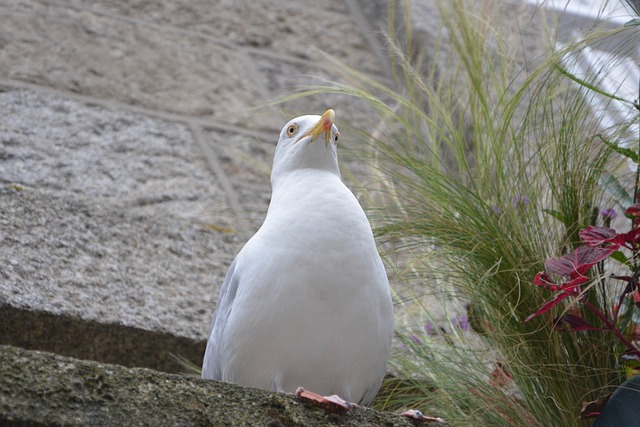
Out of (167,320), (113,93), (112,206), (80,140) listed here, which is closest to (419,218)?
(167,320)

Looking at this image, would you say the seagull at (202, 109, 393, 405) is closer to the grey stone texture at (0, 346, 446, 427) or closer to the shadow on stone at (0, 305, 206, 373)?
the grey stone texture at (0, 346, 446, 427)

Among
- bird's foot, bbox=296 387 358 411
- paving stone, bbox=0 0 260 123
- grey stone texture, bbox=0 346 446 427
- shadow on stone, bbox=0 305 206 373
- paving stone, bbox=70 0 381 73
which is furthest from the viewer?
paving stone, bbox=70 0 381 73

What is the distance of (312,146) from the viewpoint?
135 centimetres

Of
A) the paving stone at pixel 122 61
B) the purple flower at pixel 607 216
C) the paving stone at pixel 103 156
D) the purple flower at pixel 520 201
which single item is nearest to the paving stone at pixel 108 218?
the paving stone at pixel 103 156

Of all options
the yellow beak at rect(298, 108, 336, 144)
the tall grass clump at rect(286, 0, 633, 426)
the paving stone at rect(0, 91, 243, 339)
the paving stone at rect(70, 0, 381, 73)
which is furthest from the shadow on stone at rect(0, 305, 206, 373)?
the paving stone at rect(70, 0, 381, 73)

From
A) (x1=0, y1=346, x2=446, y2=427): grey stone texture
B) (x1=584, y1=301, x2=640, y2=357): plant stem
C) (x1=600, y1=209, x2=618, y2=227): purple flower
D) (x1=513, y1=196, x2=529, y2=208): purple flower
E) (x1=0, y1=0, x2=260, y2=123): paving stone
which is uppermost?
(x1=0, y1=0, x2=260, y2=123): paving stone

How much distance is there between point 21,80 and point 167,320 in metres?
0.89

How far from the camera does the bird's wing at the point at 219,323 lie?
4.08 ft

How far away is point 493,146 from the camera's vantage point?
4.83ft

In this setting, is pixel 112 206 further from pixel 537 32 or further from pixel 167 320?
pixel 537 32

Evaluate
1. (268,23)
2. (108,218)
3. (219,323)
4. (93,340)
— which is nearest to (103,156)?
(108,218)

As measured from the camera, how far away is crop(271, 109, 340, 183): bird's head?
1.34m

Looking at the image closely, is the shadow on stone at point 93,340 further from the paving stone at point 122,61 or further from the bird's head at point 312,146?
the paving stone at point 122,61

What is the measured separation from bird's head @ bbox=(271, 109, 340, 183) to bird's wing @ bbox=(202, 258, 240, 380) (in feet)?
0.62
